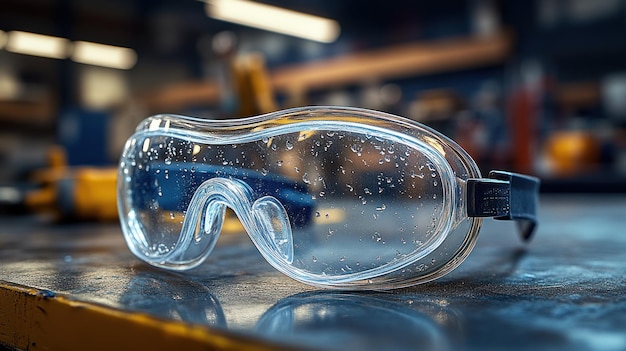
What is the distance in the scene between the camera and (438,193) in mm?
441

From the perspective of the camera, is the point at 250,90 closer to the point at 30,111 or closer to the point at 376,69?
the point at 376,69

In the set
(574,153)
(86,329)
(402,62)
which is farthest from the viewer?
(402,62)

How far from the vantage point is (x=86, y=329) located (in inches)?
12.9

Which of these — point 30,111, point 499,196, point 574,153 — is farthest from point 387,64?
point 499,196

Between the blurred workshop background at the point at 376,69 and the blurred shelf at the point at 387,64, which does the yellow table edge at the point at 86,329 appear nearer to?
the blurred workshop background at the point at 376,69

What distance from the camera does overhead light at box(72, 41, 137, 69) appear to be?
616cm

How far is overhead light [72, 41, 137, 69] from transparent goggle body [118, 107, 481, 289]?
603cm

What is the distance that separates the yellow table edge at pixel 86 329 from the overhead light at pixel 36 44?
5797 mm

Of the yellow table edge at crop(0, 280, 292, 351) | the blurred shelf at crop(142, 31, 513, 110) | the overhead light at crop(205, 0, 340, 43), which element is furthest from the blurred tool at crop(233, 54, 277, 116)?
the overhead light at crop(205, 0, 340, 43)

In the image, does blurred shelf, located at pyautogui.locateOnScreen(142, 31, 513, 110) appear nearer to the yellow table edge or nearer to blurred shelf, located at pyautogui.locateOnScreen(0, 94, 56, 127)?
blurred shelf, located at pyautogui.locateOnScreen(0, 94, 56, 127)

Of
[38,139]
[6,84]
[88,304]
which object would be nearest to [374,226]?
[88,304]

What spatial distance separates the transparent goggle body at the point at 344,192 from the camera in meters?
0.44

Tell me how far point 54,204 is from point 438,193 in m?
1.35

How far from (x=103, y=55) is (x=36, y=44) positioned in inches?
38.2
